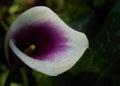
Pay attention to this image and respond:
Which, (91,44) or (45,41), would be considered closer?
(45,41)

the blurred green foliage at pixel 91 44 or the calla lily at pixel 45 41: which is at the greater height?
the calla lily at pixel 45 41

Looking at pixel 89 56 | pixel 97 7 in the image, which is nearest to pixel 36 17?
pixel 89 56

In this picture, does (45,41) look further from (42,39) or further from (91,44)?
(91,44)

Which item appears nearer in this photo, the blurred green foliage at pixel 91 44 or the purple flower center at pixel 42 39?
the purple flower center at pixel 42 39

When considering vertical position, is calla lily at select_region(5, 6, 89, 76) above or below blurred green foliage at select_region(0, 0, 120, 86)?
above

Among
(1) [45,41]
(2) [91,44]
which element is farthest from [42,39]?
(2) [91,44]
